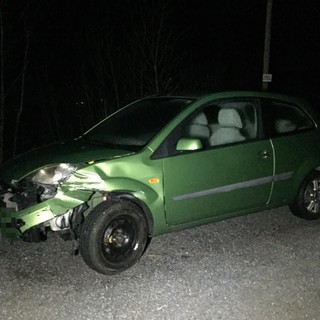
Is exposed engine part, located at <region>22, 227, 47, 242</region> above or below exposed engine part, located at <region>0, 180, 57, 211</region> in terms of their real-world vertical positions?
below

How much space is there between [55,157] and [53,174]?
27 centimetres

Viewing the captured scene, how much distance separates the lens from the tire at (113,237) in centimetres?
379

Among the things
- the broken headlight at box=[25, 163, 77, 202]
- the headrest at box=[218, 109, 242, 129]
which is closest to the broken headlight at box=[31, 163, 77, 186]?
the broken headlight at box=[25, 163, 77, 202]

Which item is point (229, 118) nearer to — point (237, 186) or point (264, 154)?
point (264, 154)

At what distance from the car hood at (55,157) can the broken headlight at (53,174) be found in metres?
0.06

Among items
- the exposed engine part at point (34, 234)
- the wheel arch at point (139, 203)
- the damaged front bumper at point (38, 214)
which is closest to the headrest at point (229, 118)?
the wheel arch at point (139, 203)

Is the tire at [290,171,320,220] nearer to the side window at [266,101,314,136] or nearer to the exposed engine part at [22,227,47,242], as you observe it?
the side window at [266,101,314,136]

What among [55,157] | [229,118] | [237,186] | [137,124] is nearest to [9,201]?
[55,157]

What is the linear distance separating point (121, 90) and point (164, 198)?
11.1 meters

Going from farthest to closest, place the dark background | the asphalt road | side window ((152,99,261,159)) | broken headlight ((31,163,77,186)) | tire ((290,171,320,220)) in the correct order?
the dark background → tire ((290,171,320,220)) → side window ((152,99,261,159)) → broken headlight ((31,163,77,186)) → the asphalt road

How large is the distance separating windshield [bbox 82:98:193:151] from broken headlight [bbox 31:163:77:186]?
0.61 m

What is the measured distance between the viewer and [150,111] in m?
4.84

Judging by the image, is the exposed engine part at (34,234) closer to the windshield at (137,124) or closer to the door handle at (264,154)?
the windshield at (137,124)

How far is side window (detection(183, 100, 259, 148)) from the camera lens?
15.0 ft
